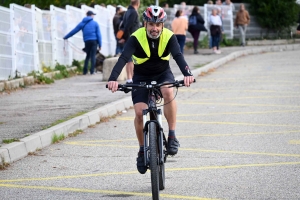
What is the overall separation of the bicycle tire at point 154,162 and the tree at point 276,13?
3223cm

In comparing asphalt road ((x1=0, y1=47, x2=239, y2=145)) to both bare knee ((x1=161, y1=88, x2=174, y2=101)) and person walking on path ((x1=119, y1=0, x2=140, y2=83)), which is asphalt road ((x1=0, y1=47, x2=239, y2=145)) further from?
bare knee ((x1=161, y1=88, x2=174, y2=101))

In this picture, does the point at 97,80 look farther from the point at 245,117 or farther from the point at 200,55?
the point at 200,55

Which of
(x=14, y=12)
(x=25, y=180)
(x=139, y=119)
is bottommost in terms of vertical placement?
(x=25, y=180)

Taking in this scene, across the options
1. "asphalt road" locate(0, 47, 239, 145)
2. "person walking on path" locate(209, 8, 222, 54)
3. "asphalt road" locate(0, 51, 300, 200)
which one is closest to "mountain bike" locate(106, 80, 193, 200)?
"asphalt road" locate(0, 51, 300, 200)

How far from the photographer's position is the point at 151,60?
26.6 ft

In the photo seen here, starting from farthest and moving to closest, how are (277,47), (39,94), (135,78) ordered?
(277,47)
(39,94)
(135,78)

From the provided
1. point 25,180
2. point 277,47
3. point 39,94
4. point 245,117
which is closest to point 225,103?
point 245,117

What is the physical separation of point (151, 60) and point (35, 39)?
14.1 metres

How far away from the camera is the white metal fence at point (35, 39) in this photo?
19.5m

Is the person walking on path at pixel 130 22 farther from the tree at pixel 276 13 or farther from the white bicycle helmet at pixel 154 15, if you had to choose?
the tree at pixel 276 13

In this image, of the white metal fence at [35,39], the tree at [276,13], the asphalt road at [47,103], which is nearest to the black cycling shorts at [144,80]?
the asphalt road at [47,103]

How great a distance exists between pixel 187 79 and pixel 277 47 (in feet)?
92.5

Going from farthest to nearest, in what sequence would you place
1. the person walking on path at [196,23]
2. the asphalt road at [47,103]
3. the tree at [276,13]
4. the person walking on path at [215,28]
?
the tree at [276,13]
the person walking on path at [196,23]
the person walking on path at [215,28]
the asphalt road at [47,103]

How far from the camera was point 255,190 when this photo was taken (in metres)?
7.72
